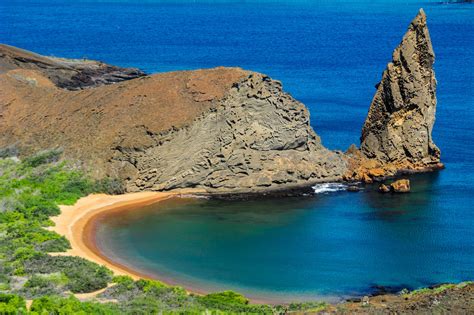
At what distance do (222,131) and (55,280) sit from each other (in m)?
24.8

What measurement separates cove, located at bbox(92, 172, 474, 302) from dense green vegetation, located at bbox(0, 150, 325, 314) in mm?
3359

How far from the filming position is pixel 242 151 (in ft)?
220

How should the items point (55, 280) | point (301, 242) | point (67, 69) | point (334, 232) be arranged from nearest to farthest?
point (55, 280)
point (301, 242)
point (334, 232)
point (67, 69)

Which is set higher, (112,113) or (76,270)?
(112,113)

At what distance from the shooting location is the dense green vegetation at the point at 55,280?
4009 centimetres

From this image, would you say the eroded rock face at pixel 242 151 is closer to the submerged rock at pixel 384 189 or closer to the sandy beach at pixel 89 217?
the sandy beach at pixel 89 217

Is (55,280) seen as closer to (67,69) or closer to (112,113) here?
(112,113)

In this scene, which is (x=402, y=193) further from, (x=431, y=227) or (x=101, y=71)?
(x=101, y=71)

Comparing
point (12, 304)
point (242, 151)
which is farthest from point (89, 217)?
point (12, 304)

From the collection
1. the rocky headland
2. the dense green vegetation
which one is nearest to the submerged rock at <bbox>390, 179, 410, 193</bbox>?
the rocky headland

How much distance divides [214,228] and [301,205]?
7.43 meters

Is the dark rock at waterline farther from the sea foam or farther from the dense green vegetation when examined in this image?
the dense green vegetation

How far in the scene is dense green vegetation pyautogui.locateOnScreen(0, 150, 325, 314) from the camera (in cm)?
4009

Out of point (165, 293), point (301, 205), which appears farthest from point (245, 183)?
point (165, 293)
